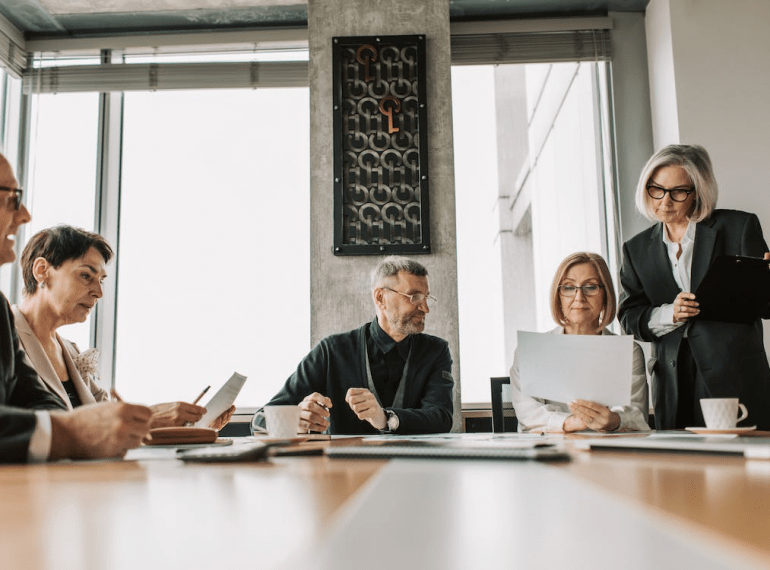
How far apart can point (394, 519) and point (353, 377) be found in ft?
7.36

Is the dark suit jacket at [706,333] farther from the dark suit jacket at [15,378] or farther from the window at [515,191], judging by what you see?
the dark suit jacket at [15,378]

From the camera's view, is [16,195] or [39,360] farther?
[39,360]

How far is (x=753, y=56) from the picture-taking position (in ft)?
12.3

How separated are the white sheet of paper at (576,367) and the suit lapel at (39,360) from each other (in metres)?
1.32

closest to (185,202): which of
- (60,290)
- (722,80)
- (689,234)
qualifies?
(60,290)

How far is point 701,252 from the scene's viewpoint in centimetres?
247

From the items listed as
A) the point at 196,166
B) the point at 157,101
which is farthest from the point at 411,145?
the point at 157,101

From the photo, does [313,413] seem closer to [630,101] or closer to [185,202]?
[185,202]

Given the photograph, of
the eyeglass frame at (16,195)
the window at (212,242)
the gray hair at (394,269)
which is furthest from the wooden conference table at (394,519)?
the window at (212,242)

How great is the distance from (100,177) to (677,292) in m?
3.33

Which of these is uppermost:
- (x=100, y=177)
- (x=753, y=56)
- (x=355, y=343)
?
(x=753, y=56)

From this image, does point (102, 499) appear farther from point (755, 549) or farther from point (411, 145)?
point (411, 145)

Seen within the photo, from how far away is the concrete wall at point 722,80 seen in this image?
3674 millimetres

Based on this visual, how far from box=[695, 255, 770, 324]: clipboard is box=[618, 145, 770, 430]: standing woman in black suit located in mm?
47
